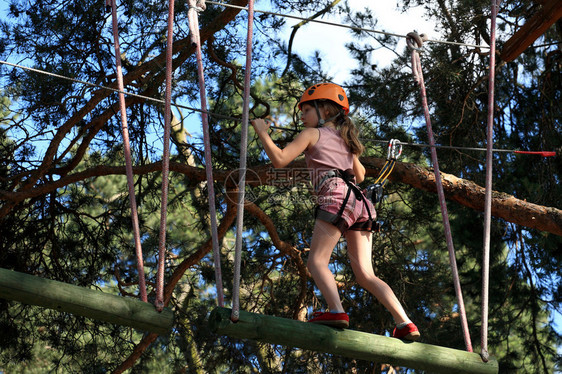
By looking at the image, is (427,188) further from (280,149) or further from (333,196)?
(280,149)

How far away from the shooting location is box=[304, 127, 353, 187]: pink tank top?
316cm

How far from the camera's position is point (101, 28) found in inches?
211

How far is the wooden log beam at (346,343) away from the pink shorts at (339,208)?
0.46 metres

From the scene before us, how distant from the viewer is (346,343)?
114 inches

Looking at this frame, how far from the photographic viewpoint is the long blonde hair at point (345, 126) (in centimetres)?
323

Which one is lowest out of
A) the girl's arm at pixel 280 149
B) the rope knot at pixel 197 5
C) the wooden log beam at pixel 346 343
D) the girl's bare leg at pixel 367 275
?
the wooden log beam at pixel 346 343

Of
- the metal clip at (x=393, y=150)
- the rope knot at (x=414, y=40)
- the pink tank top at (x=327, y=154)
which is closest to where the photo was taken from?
the pink tank top at (x=327, y=154)

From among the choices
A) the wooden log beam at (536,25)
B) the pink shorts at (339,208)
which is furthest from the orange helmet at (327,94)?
the wooden log beam at (536,25)

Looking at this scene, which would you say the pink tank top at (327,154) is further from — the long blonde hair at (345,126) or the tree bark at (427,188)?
the tree bark at (427,188)

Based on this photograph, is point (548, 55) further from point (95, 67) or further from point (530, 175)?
point (95, 67)

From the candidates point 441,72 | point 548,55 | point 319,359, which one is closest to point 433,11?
point 441,72

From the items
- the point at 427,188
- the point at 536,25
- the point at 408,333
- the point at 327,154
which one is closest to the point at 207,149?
the point at 327,154

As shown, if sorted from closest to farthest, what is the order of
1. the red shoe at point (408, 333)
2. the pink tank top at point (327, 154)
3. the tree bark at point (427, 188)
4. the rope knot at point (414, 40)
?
the red shoe at point (408, 333), the pink tank top at point (327, 154), the rope knot at point (414, 40), the tree bark at point (427, 188)

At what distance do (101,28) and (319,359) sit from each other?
3247mm
